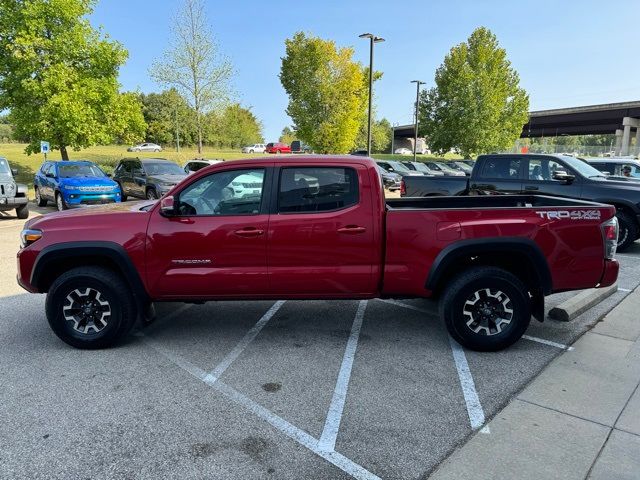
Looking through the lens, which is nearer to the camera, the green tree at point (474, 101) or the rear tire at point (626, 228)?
the rear tire at point (626, 228)

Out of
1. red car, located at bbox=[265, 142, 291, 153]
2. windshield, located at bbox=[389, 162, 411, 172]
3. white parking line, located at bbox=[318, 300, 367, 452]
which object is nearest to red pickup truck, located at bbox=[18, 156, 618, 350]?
white parking line, located at bbox=[318, 300, 367, 452]

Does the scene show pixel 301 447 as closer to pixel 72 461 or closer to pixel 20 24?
pixel 72 461

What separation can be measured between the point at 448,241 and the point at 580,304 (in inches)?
93.8

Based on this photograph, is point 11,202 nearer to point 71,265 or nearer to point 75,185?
point 75,185

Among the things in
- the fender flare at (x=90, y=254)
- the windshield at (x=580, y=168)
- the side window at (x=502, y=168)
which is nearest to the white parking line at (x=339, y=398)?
the fender flare at (x=90, y=254)

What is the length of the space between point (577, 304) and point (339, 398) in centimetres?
343

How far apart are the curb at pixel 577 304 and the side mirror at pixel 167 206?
4257 millimetres

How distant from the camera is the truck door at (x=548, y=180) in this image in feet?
29.8

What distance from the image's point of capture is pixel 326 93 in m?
26.8

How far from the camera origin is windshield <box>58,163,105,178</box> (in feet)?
47.3

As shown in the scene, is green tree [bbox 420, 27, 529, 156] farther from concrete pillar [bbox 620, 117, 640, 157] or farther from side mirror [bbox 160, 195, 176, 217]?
side mirror [bbox 160, 195, 176, 217]

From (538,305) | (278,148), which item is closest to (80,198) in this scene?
(538,305)

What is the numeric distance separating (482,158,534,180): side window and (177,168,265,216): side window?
23.6 feet

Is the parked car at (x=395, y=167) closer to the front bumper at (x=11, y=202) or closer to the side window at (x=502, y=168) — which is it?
the side window at (x=502, y=168)
